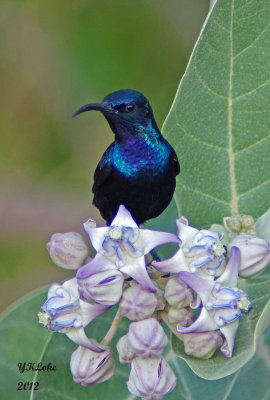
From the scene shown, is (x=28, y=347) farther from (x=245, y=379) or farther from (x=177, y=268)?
(x=177, y=268)

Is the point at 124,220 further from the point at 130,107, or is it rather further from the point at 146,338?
the point at 130,107

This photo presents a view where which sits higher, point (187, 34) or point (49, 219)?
point (187, 34)

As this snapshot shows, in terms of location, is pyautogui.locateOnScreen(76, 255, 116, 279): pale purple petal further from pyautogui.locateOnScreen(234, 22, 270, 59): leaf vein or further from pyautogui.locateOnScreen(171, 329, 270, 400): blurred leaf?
pyautogui.locateOnScreen(234, 22, 270, 59): leaf vein

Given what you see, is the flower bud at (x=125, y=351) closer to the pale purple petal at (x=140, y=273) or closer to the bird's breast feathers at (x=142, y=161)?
the pale purple petal at (x=140, y=273)

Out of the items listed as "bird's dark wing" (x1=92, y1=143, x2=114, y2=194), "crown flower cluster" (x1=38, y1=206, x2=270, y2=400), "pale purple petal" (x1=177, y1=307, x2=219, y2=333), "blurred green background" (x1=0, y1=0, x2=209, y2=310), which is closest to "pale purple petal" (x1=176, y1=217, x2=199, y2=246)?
"crown flower cluster" (x1=38, y1=206, x2=270, y2=400)

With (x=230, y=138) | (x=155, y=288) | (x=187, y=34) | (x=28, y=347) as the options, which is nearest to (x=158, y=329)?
(x=155, y=288)

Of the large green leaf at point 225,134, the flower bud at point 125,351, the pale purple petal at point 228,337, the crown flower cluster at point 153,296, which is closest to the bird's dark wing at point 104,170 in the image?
the large green leaf at point 225,134
